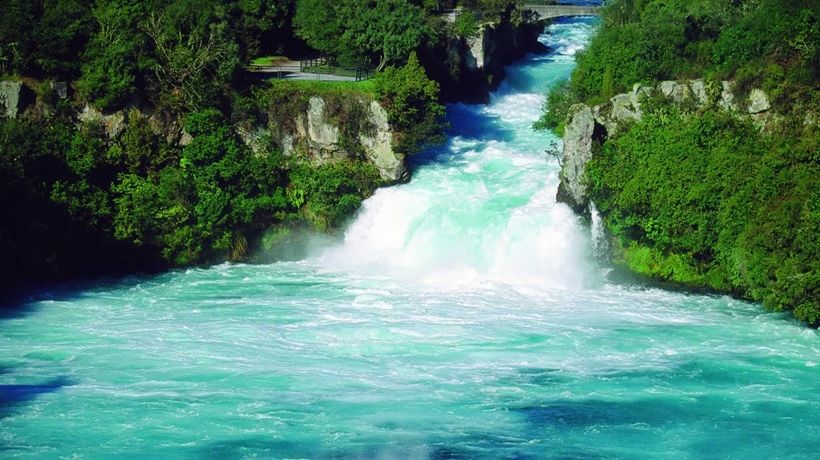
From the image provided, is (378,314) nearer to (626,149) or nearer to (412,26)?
(626,149)

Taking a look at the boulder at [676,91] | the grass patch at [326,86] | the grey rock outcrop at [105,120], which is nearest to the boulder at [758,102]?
the boulder at [676,91]

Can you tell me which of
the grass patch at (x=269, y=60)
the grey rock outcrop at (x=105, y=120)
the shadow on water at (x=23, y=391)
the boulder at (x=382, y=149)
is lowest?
the shadow on water at (x=23, y=391)

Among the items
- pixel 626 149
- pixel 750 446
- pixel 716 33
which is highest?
pixel 716 33

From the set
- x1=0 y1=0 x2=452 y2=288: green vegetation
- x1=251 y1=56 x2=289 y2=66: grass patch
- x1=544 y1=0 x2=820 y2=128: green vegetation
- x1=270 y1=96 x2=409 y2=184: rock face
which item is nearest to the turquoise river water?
x1=270 y1=96 x2=409 y2=184: rock face

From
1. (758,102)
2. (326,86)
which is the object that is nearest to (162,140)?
(326,86)

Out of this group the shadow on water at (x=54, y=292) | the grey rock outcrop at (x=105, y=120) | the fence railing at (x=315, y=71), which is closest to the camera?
the shadow on water at (x=54, y=292)

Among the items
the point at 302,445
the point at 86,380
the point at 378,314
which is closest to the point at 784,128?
the point at 378,314

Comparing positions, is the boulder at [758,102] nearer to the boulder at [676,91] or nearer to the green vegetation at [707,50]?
the green vegetation at [707,50]
